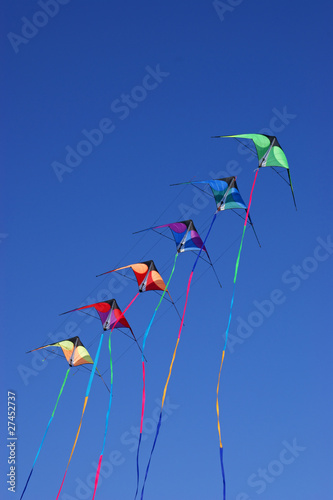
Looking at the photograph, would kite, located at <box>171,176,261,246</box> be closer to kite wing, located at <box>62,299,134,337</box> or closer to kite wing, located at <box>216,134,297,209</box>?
kite wing, located at <box>216,134,297,209</box>

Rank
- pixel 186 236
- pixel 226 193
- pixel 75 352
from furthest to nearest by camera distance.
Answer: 1. pixel 75 352
2. pixel 186 236
3. pixel 226 193

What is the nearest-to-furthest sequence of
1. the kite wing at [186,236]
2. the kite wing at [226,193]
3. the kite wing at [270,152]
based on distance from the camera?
the kite wing at [270,152], the kite wing at [226,193], the kite wing at [186,236]

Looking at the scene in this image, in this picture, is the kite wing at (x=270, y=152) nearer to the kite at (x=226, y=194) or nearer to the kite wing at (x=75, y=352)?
the kite at (x=226, y=194)

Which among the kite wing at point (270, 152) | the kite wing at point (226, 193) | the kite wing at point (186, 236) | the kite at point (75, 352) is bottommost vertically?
the kite at point (75, 352)

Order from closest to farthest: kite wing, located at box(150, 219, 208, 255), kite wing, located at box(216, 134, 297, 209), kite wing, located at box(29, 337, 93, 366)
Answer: kite wing, located at box(216, 134, 297, 209)
kite wing, located at box(150, 219, 208, 255)
kite wing, located at box(29, 337, 93, 366)

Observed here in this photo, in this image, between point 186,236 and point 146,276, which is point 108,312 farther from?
point 186,236

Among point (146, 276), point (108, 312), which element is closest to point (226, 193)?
point (146, 276)

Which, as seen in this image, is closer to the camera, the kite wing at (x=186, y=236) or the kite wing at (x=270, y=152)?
the kite wing at (x=270, y=152)

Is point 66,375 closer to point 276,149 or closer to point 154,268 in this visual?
point 154,268

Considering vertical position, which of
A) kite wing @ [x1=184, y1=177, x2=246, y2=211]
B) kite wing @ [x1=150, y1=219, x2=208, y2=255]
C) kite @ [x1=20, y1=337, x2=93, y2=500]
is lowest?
kite @ [x1=20, y1=337, x2=93, y2=500]

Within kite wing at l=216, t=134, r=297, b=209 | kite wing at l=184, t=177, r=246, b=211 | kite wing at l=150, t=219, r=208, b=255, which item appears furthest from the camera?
kite wing at l=150, t=219, r=208, b=255

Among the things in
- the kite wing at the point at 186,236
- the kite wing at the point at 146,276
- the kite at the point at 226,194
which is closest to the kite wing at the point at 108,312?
the kite wing at the point at 146,276

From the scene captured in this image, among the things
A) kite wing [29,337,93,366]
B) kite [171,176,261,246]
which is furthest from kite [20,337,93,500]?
kite [171,176,261,246]

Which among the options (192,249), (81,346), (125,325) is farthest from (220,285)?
(81,346)
